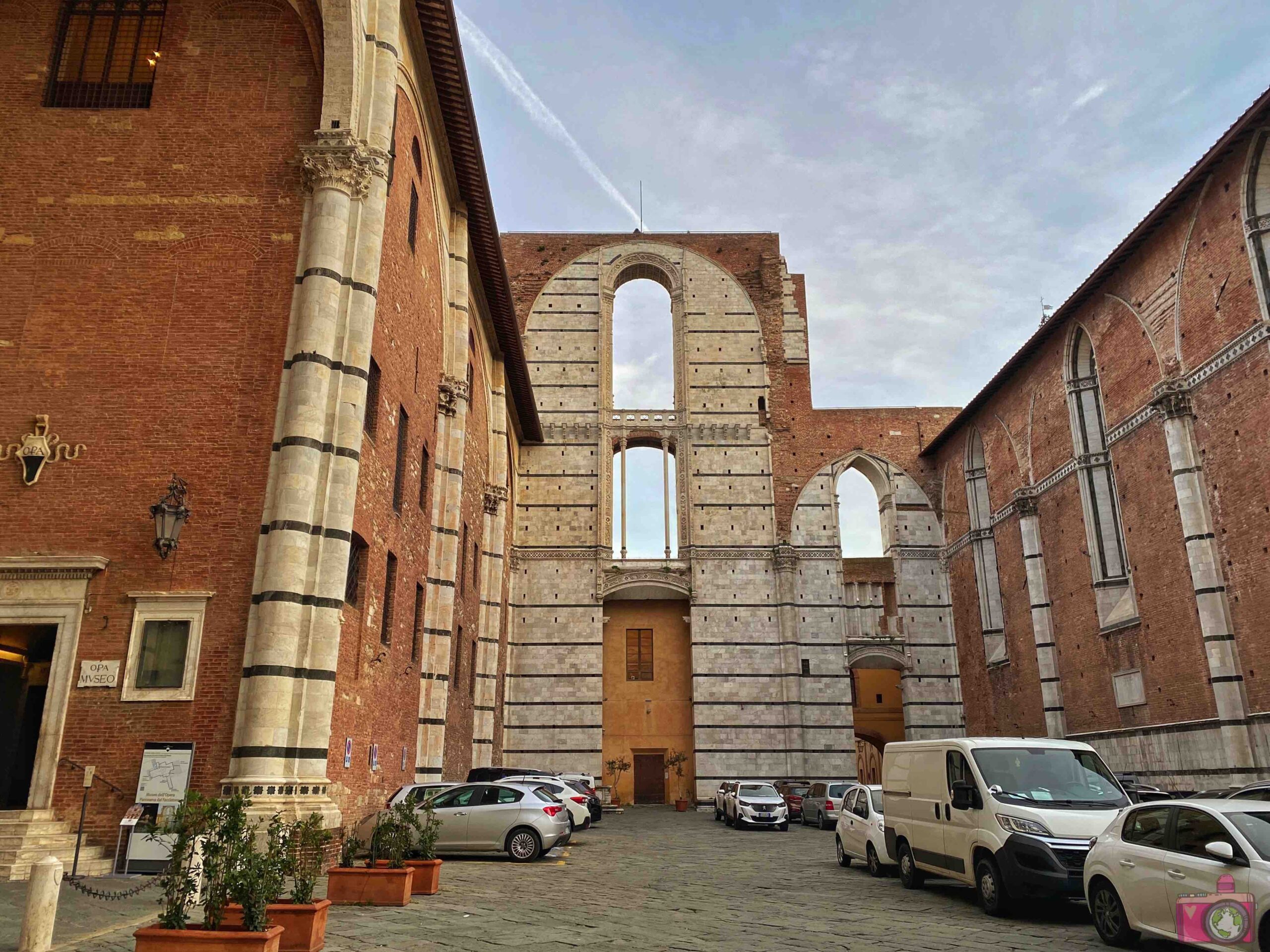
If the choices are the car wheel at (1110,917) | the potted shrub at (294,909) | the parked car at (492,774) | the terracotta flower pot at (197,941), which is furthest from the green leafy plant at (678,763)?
the terracotta flower pot at (197,941)

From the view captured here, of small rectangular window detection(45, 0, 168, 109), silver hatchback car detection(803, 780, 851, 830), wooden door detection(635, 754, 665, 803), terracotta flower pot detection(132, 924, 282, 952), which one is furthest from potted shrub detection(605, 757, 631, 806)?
terracotta flower pot detection(132, 924, 282, 952)

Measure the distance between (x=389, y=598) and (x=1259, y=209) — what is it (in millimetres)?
18319

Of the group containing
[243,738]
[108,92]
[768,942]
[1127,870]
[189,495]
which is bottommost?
[768,942]

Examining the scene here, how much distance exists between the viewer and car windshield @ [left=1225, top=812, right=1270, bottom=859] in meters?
6.51

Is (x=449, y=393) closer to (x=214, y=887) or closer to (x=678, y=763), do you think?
(x=214, y=887)

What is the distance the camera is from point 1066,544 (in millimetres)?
26578

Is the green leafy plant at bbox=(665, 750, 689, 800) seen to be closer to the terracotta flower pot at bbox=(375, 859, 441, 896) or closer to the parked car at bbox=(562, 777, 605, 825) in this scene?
the parked car at bbox=(562, 777, 605, 825)

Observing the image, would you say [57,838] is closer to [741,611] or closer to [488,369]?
[488,369]

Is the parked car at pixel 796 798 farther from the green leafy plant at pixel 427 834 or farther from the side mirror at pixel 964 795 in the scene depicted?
the green leafy plant at pixel 427 834

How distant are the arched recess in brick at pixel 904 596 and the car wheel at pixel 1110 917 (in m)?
25.5

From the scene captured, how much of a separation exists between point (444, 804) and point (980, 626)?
22904mm

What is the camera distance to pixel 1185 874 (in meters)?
6.85

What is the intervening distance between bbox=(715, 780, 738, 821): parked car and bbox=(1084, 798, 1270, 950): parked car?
1859 centimetres

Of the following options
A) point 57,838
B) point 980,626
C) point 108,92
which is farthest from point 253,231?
point 980,626
